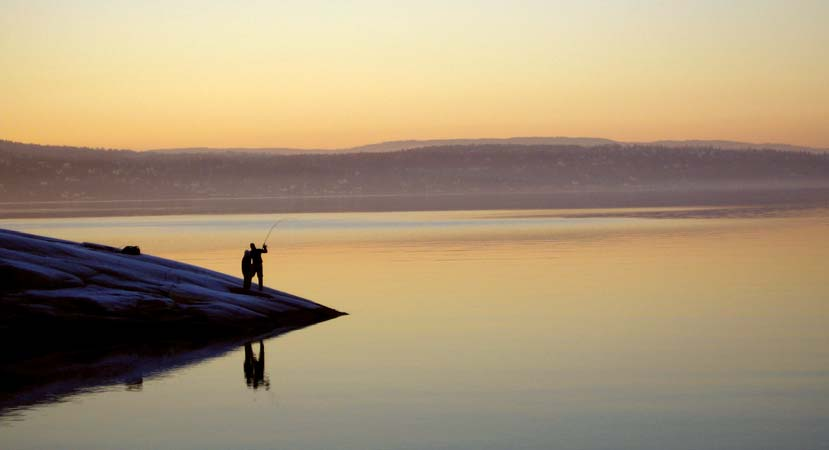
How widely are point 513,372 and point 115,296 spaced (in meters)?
11.8

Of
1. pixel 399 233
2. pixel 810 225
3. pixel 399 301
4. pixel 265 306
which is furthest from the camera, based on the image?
pixel 399 233

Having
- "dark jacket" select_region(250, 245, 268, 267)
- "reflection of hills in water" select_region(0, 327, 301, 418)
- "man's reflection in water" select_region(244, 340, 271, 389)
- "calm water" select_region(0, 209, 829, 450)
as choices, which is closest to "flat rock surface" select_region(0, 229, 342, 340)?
"dark jacket" select_region(250, 245, 268, 267)

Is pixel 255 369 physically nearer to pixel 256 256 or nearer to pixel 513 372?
pixel 513 372

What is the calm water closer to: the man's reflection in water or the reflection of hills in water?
the man's reflection in water

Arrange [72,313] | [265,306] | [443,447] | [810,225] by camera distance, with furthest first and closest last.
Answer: [810,225] → [265,306] → [72,313] → [443,447]

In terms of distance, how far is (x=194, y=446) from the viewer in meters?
18.3

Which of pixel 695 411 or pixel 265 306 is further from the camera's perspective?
pixel 265 306

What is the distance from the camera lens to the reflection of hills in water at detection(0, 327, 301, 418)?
22.7 metres

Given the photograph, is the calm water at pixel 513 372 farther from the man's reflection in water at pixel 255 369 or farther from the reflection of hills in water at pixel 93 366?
the reflection of hills in water at pixel 93 366

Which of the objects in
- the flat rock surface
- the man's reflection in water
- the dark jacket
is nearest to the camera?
the man's reflection in water

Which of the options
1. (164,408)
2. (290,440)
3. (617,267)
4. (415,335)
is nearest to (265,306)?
(415,335)

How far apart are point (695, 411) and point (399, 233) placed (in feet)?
210

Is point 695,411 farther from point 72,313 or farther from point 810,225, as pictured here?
point 810,225

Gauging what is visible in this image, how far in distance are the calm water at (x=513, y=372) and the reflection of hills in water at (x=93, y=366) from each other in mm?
375
